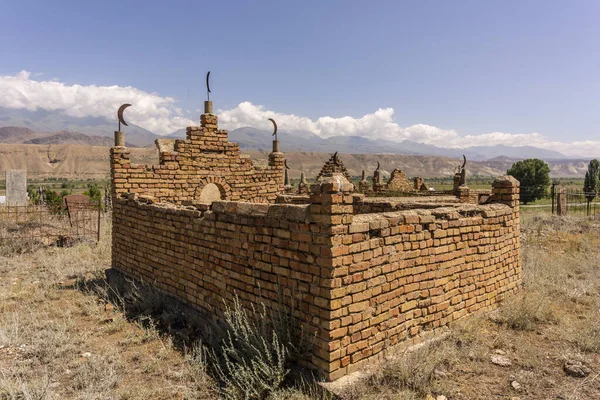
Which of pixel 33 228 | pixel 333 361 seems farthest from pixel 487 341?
pixel 33 228

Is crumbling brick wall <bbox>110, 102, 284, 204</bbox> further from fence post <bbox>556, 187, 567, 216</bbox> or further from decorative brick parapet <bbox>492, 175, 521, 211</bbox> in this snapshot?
fence post <bbox>556, 187, 567, 216</bbox>

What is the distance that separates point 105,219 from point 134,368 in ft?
49.9

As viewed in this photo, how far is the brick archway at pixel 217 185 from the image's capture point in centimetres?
Answer: 883

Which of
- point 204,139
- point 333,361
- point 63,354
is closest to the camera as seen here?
point 333,361

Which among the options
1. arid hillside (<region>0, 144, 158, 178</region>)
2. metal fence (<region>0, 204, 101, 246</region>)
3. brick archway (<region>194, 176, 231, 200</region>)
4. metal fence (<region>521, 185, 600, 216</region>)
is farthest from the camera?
arid hillside (<region>0, 144, 158, 178</region>)

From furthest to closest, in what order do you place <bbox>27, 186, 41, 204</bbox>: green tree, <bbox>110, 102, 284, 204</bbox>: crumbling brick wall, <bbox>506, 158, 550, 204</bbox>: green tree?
<bbox>506, 158, 550, 204</bbox>: green tree
<bbox>27, 186, 41, 204</bbox>: green tree
<bbox>110, 102, 284, 204</bbox>: crumbling brick wall

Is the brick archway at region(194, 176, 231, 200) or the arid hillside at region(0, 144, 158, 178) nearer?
the brick archway at region(194, 176, 231, 200)

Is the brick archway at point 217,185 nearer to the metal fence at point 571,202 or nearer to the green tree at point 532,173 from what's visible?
the metal fence at point 571,202

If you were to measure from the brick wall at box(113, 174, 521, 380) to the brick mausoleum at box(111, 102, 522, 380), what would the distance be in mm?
14

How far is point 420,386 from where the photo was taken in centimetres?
373

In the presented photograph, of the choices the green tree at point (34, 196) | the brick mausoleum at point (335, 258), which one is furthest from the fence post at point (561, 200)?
the green tree at point (34, 196)

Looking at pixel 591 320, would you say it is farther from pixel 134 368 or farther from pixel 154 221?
pixel 154 221

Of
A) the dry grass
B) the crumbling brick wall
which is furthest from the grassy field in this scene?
the crumbling brick wall

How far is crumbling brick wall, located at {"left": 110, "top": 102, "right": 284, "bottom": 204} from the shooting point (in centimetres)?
793
